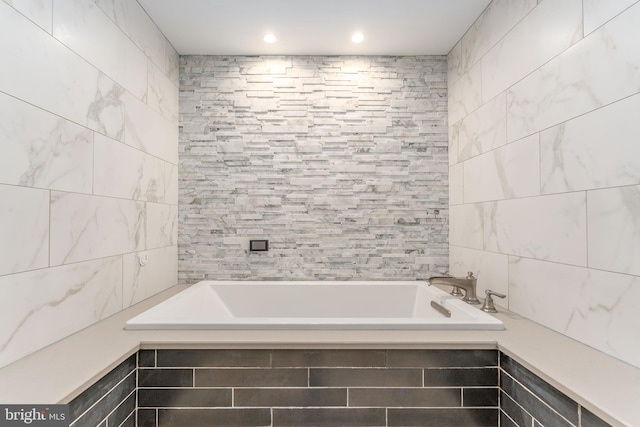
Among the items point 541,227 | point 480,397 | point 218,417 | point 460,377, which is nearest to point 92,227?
point 218,417

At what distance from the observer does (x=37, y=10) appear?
44.8 inches

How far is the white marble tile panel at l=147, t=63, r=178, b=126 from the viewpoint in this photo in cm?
197

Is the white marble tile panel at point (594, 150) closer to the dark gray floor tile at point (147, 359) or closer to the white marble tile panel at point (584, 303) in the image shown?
the white marble tile panel at point (584, 303)

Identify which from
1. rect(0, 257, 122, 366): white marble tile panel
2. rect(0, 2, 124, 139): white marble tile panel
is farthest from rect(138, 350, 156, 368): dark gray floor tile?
rect(0, 2, 124, 139): white marble tile panel

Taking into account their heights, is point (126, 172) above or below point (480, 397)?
above

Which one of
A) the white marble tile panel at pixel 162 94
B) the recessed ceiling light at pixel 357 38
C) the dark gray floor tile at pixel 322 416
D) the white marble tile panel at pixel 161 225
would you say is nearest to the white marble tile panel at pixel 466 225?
the dark gray floor tile at pixel 322 416

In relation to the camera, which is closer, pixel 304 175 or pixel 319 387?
pixel 319 387

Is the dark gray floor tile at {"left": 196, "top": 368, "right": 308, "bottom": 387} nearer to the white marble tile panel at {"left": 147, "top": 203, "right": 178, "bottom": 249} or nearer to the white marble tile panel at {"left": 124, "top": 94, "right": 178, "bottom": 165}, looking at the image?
the white marble tile panel at {"left": 147, "top": 203, "right": 178, "bottom": 249}

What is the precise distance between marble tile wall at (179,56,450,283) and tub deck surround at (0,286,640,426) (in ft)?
2.98

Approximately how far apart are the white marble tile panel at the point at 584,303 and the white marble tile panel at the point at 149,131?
84.9 inches

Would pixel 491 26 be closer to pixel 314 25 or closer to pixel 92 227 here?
pixel 314 25

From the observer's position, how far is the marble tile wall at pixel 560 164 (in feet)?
3.37

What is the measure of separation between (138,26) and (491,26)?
6.67ft

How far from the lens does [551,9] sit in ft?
4.41
